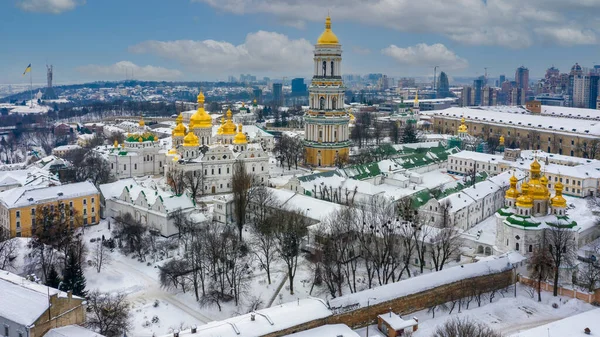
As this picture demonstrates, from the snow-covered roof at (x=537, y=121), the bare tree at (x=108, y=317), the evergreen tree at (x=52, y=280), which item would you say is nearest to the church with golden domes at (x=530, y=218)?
the bare tree at (x=108, y=317)

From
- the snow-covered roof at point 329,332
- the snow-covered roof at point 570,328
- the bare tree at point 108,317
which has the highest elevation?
the snow-covered roof at point 570,328

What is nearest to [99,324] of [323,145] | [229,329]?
[229,329]

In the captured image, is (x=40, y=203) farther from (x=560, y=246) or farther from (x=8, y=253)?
(x=560, y=246)

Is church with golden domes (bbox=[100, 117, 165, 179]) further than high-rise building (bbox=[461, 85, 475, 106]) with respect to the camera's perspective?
No

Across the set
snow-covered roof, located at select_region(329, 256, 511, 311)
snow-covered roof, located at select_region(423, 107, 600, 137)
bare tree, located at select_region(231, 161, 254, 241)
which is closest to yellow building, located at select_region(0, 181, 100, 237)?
bare tree, located at select_region(231, 161, 254, 241)

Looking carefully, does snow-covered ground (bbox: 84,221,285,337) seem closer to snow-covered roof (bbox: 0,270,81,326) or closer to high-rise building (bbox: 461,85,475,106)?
snow-covered roof (bbox: 0,270,81,326)

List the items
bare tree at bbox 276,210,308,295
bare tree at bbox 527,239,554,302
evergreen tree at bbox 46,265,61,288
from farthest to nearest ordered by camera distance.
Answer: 1. bare tree at bbox 276,210,308,295
2. bare tree at bbox 527,239,554,302
3. evergreen tree at bbox 46,265,61,288

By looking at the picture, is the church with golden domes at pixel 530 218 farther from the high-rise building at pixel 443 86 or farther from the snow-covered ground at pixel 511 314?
the high-rise building at pixel 443 86
